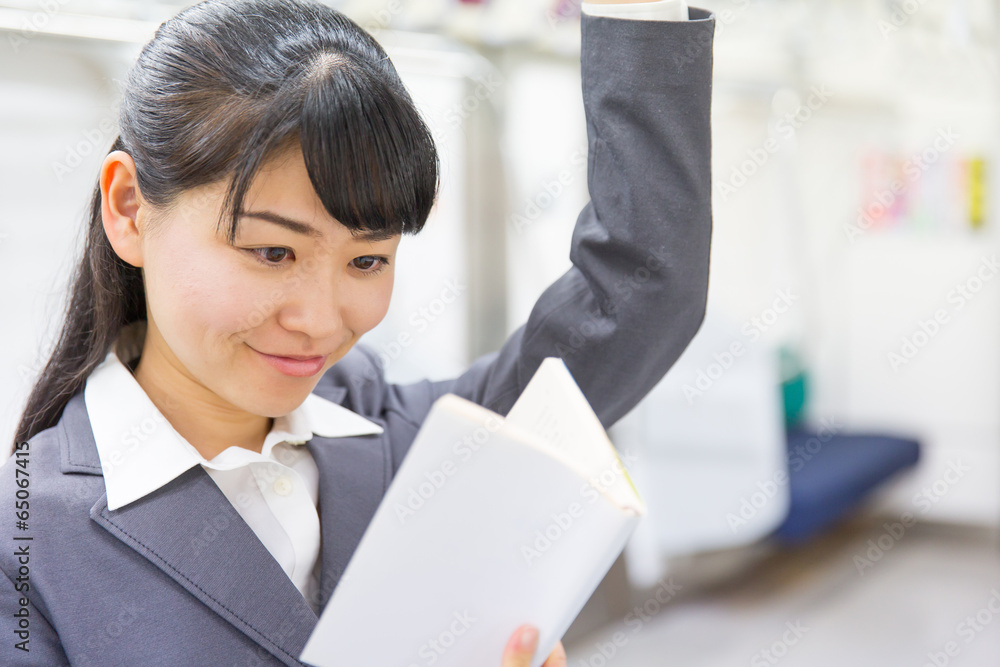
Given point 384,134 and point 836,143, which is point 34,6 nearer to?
point 384,134

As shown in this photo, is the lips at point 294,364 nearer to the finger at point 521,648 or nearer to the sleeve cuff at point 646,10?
the finger at point 521,648

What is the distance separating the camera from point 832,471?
11.3 feet

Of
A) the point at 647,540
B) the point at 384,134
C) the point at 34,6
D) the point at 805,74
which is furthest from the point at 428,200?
the point at 805,74

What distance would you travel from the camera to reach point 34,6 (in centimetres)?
146

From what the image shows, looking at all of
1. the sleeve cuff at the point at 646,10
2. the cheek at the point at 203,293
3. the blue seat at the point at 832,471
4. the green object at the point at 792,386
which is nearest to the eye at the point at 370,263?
the cheek at the point at 203,293

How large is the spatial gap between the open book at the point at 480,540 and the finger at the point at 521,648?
0.03ft

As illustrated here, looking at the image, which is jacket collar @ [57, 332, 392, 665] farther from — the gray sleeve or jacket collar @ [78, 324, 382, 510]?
the gray sleeve

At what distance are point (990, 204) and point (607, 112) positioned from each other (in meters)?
3.43

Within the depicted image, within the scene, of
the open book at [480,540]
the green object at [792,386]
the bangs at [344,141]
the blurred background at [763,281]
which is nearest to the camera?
the open book at [480,540]

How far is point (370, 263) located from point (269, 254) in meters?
0.11

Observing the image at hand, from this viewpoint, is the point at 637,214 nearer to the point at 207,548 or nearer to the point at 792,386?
the point at 207,548

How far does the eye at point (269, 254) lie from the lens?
2.68 feet

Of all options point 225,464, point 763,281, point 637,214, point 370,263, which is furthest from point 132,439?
point 763,281

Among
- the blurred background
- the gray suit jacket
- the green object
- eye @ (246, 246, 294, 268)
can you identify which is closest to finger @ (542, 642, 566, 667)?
the gray suit jacket
